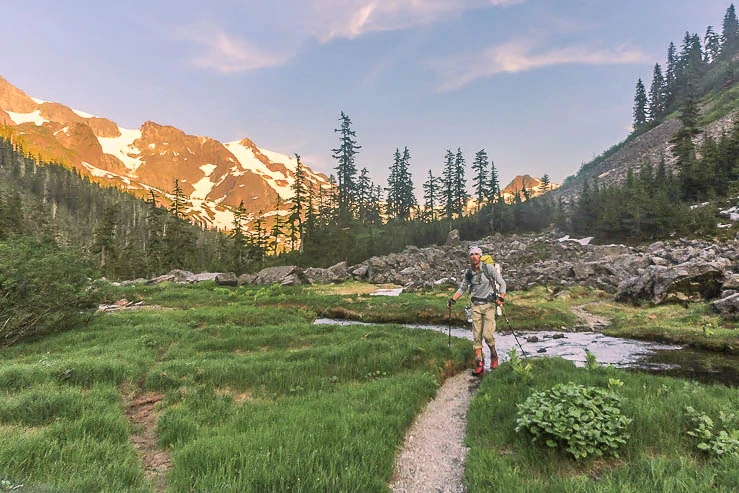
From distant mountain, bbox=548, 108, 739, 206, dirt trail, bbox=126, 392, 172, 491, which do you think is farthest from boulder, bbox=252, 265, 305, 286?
distant mountain, bbox=548, 108, 739, 206

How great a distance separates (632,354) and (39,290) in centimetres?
2445

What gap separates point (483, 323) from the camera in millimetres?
10711

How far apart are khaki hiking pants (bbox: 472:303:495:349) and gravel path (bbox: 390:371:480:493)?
2228 mm

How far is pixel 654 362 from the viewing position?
11820 millimetres

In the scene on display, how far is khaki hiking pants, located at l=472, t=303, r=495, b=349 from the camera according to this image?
34.5 feet

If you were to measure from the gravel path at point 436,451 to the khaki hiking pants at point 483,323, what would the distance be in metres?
2.23

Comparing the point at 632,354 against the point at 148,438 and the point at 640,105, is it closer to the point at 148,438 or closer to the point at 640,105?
the point at 148,438

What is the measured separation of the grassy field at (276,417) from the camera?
168 inches

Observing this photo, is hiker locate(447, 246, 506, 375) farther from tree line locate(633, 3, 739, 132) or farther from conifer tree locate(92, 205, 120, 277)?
tree line locate(633, 3, 739, 132)

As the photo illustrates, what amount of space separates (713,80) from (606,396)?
439ft

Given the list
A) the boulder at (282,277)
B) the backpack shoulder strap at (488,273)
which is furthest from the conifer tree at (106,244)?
the backpack shoulder strap at (488,273)

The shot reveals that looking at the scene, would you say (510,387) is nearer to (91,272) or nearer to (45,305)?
(45,305)

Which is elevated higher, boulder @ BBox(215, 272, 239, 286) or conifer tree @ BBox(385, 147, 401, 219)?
conifer tree @ BBox(385, 147, 401, 219)

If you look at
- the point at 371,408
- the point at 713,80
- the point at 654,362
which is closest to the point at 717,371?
the point at 654,362
